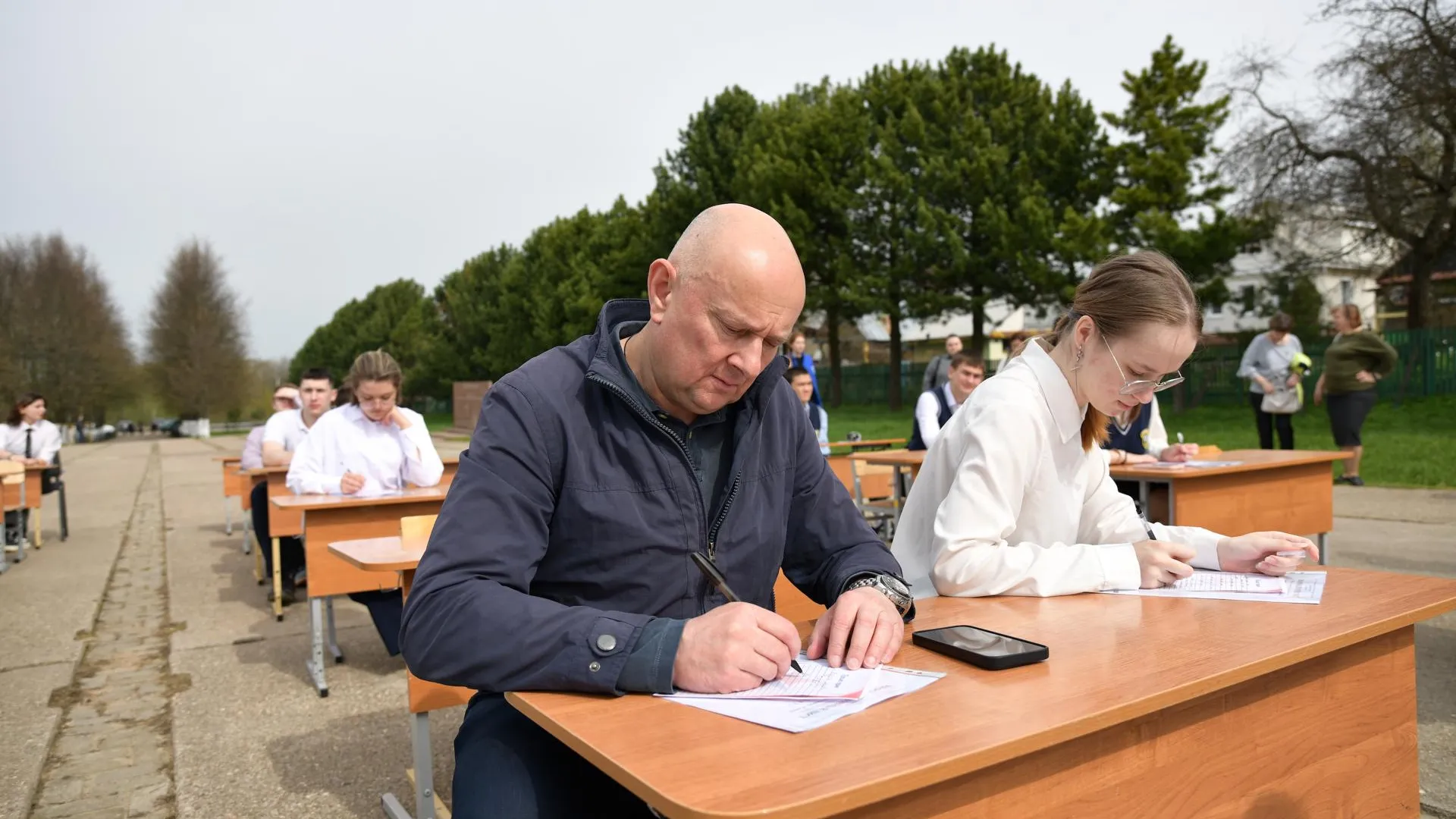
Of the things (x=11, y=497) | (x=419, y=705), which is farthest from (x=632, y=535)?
(x=11, y=497)

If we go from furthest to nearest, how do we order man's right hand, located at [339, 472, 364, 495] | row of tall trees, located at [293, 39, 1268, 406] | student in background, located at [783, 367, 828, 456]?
row of tall trees, located at [293, 39, 1268, 406]
student in background, located at [783, 367, 828, 456]
man's right hand, located at [339, 472, 364, 495]

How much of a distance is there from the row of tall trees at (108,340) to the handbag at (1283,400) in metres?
48.4

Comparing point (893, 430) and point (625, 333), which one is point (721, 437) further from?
point (893, 430)

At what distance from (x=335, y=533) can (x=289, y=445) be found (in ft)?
12.4

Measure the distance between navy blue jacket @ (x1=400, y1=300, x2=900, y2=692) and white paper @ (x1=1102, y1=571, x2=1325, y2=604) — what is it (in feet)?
1.92

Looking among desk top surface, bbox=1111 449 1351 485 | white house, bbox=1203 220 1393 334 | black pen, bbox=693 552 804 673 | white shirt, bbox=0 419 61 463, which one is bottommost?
desk top surface, bbox=1111 449 1351 485

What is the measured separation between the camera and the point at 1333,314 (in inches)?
447

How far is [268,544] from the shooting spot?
749 centimetres

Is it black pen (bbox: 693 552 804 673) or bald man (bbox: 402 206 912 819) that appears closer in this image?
bald man (bbox: 402 206 912 819)

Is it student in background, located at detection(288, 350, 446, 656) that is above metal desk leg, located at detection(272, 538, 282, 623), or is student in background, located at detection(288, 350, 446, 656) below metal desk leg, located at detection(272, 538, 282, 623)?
above

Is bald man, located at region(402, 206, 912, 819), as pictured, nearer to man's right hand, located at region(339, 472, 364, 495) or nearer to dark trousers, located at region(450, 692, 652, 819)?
dark trousers, located at region(450, 692, 652, 819)

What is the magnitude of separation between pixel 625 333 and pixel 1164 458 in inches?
188

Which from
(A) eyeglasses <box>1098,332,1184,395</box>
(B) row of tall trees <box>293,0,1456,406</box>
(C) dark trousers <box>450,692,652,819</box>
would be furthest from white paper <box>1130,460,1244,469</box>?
(B) row of tall trees <box>293,0,1456,406</box>

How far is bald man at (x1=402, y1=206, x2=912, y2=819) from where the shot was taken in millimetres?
1610
